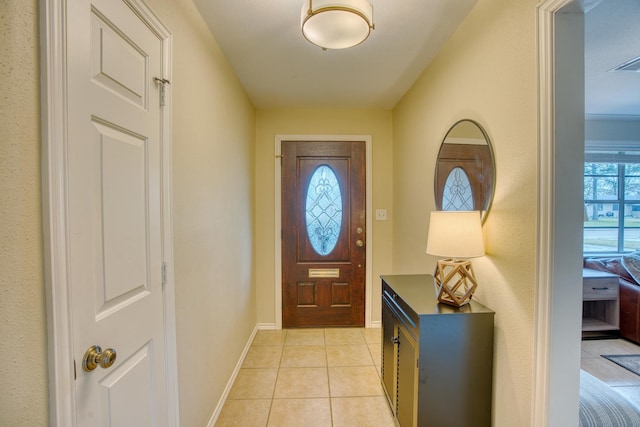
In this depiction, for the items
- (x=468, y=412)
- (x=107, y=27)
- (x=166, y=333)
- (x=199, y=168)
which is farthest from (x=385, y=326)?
(x=107, y=27)

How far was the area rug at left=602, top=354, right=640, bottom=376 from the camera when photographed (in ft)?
7.19

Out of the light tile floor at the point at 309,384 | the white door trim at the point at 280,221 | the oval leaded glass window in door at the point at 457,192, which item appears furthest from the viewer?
the white door trim at the point at 280,221

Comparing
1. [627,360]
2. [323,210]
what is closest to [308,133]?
[323,210]

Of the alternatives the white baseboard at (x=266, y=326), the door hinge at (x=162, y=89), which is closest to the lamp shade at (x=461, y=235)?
the door hinge at (x=162, y=89)

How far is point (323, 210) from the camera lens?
10.1 ft

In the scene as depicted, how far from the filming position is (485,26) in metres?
1.44

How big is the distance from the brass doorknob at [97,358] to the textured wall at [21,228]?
113 millimetres

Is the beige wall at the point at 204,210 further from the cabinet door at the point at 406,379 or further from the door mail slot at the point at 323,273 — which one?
the cabinet door at the point at 406,379

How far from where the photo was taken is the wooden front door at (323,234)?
10.0 ft

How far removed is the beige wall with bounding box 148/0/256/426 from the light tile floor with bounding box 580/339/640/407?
273 centimetres

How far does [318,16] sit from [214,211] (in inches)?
49.7

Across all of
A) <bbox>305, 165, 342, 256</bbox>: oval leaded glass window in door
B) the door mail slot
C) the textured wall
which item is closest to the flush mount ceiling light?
the textured wall

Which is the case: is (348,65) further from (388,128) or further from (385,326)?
(385,326)

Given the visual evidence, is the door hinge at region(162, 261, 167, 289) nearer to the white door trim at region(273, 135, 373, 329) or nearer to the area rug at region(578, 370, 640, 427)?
the white door trim at region(273, 135, 373, 329)
